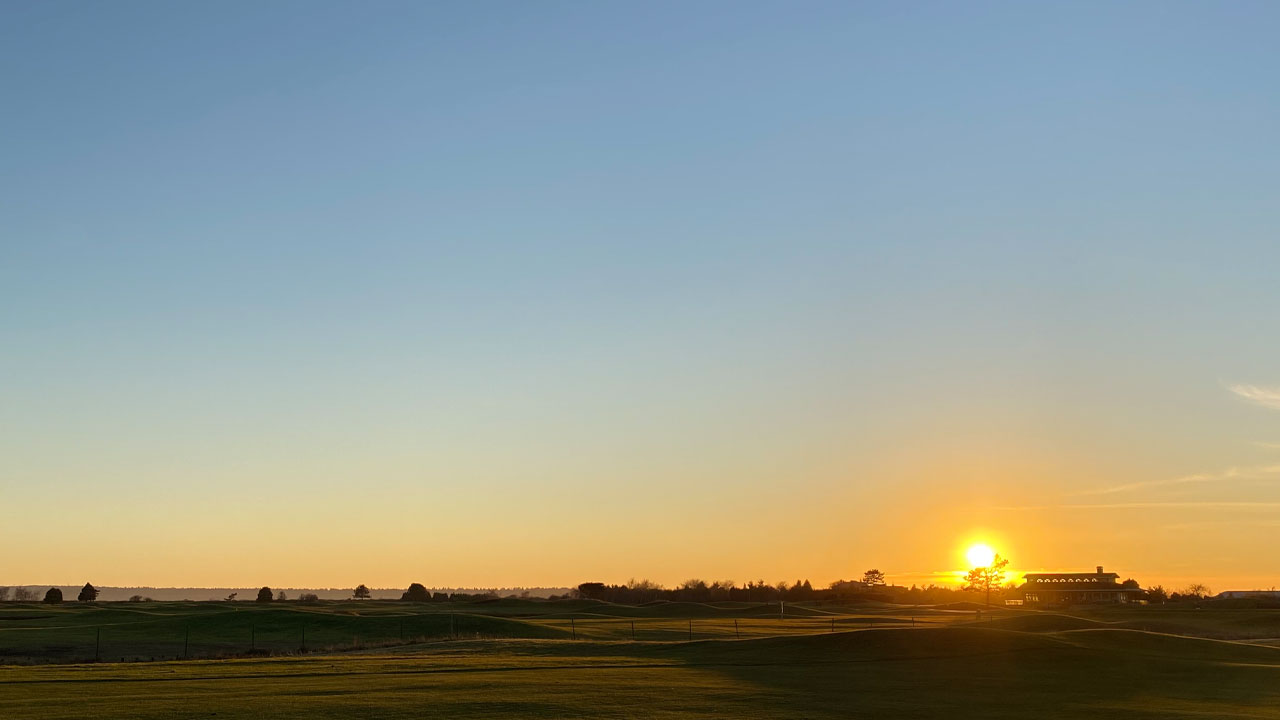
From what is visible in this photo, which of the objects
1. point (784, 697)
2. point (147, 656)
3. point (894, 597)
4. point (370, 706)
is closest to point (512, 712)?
point (370, 706)

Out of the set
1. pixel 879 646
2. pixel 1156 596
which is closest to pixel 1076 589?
pixel 1156 596

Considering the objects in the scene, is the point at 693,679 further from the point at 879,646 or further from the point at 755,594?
the point at 755,594

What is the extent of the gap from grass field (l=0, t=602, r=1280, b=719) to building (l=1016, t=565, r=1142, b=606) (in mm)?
97328

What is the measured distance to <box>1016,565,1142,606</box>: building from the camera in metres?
168

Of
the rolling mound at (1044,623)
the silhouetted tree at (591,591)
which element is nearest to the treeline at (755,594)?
the silhouetted tree at (591,591)

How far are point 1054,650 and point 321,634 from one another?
173 feet

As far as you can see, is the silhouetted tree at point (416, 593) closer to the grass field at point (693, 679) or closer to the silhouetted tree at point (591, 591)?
the silhouetted tree at point (591, 591)

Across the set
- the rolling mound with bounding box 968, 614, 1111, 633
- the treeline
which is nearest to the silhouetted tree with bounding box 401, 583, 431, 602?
the treeline

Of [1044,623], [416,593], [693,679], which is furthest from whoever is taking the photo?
[416,593]

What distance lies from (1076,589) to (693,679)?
479 ft

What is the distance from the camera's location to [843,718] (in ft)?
110

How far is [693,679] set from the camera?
4491 cm

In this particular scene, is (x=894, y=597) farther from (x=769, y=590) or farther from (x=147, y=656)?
(x=147, y=656)

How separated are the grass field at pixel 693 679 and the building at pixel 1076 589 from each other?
97.3 m
